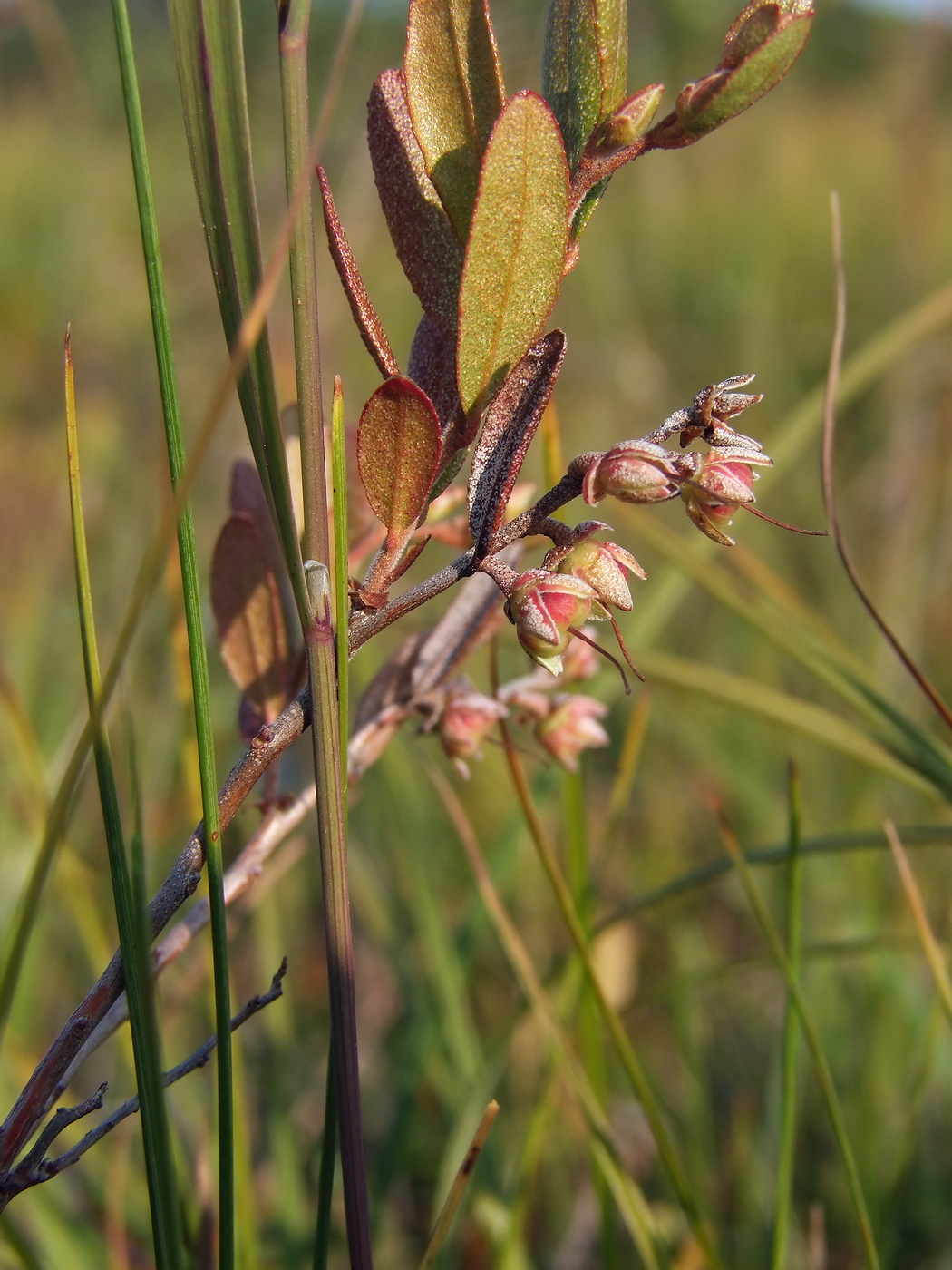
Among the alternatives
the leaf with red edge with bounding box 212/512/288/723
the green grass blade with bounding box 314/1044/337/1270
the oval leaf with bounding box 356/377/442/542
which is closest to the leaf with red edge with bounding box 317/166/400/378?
the oval leaf with bounding box 356/377/442/542

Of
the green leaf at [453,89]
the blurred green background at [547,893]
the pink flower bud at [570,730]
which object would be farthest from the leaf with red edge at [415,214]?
the pink flower bud at [570,730]

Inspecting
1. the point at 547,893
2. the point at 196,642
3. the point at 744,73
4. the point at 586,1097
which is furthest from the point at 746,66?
the point at 547,893

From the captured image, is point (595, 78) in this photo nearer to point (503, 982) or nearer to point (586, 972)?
point (586, 972)

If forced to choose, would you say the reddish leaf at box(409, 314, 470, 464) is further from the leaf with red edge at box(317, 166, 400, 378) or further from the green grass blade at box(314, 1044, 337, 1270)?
the green grass blade at box(314, 1044, 337, 1270)

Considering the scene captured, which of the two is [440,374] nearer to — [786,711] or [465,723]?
[465,723]

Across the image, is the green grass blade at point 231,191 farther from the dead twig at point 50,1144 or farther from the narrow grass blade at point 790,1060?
the narrow grass blade at point 790,1060

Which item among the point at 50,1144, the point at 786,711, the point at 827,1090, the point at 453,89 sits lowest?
the point at 827,1090
